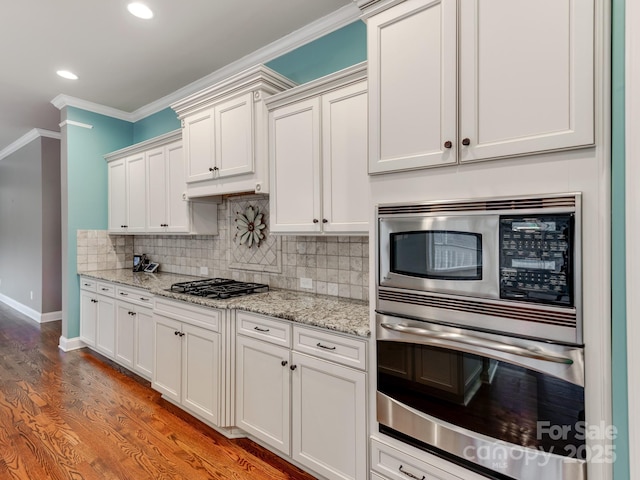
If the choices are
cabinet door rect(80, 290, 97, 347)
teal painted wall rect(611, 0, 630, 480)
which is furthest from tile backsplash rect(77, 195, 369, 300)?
teal painted wall rect(611, 0, 630, 480)

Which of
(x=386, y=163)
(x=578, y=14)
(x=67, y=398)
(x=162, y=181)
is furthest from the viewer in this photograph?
(x=162, y=181)

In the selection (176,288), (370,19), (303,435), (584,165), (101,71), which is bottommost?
(303,435)

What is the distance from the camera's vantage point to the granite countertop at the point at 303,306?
1.82 meters

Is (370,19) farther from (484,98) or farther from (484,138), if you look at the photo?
(484,138)

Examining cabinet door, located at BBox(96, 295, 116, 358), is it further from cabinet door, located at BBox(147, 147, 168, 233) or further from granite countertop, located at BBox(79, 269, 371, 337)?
cabinet door, located at BBox(147, 147, 168, 233)

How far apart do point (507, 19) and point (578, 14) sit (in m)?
0.22

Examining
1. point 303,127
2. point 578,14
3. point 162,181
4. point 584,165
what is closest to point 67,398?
point 162,181

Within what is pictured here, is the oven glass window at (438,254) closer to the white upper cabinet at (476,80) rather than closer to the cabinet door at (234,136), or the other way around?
the white upper cabinet at (476,80)

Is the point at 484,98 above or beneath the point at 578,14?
beneath

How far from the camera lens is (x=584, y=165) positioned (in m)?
1.16

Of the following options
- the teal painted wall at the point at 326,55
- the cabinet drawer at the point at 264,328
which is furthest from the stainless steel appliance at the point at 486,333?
the teal painted wall at the point at 326,55

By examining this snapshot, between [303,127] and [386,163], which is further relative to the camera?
[303,127]

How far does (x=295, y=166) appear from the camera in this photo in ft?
7.59

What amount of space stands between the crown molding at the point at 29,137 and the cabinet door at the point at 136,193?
2.31 meters
